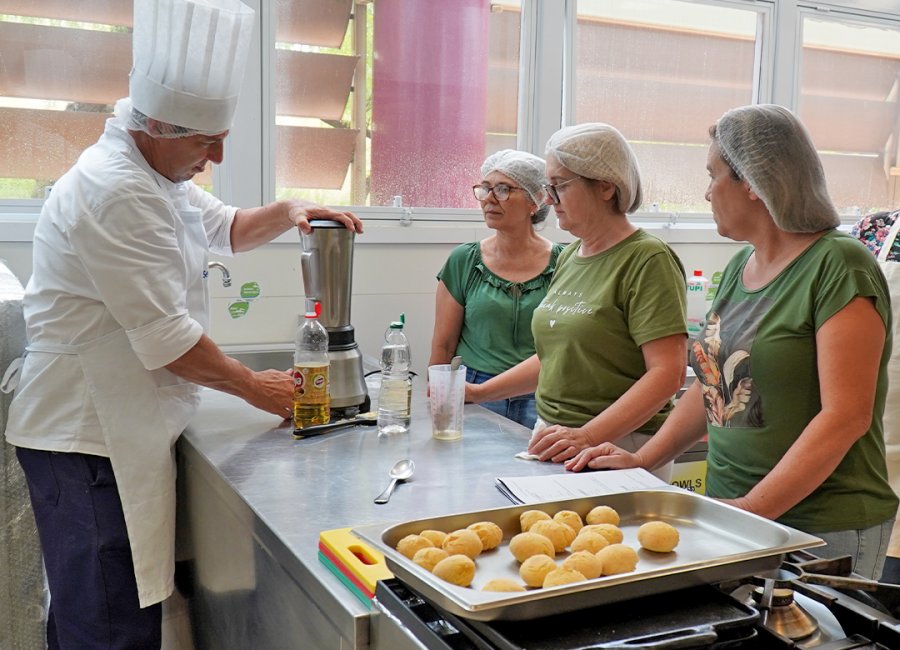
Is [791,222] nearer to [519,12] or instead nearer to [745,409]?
[745,409]

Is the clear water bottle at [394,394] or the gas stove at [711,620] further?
the clear water bottle at [394,394]

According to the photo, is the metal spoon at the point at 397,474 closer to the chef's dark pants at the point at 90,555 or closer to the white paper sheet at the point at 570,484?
the white paper sheet at the point at 570,484

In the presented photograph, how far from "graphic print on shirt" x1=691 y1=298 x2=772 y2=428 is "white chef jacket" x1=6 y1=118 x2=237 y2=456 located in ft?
3.19

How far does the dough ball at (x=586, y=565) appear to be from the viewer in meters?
0.85

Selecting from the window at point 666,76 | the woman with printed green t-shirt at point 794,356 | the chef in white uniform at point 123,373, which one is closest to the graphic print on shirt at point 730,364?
the woman with printed green t-shirt at point 794,356

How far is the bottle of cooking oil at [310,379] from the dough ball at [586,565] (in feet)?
3.31

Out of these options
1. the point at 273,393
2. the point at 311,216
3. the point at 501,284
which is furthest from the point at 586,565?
the point at 501,284

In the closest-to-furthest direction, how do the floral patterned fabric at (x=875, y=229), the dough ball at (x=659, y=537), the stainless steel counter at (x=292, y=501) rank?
the dough ball at (x=659, y=537) < the stainless steel counter at (x=292, y=501) < the floral patterned fabric at (x=875, y=229)

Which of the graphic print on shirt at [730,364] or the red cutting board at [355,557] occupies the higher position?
the graphic print on shirt at [730,364]

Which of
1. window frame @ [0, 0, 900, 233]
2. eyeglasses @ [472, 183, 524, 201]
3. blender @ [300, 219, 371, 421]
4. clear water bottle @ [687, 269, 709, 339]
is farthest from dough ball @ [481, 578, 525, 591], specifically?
clear water bottle @ [687, 269, 709, 339]

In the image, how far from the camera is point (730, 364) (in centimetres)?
145

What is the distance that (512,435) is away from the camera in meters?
1.79

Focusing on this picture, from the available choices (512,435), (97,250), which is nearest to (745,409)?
(512,435)

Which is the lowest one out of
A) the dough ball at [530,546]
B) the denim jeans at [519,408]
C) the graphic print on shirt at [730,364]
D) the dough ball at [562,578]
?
the denim jeans at [519,408]
